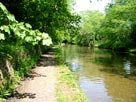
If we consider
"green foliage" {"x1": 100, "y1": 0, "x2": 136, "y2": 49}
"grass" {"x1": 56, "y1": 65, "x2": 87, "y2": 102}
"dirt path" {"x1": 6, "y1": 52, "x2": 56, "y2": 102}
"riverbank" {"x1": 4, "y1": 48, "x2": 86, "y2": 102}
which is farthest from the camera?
"green foliage" {"x1": 100, "y1": 0, "x2": 136, "y2": 49}

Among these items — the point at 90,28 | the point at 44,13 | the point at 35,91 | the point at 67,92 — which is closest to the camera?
the point at 35,91

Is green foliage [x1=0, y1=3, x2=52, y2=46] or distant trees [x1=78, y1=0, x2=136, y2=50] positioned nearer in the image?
green foliage [x1=0, y1=3, x2=52, y2=46]

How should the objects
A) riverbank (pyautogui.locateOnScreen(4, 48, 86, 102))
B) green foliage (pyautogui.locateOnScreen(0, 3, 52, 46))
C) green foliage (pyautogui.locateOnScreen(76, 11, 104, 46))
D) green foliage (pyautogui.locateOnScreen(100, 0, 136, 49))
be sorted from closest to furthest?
green foliage (pyautogui.locateOnScreen(0, 3, 52, 46)), riverbank (pyautogui.locateOnScreen(4, 48, 86, 102)), green foliage (pyautogui.locateOnScreen(100, 0, 136, 49)), green foliage (pyautogui.locateOnScreen(76, 11, 104, 46))

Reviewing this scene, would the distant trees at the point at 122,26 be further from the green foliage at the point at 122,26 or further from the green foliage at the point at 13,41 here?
the green foliage at the point at 13,41

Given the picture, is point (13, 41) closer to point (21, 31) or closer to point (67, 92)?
point (67, 92)

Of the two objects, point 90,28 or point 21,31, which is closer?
point 21,31

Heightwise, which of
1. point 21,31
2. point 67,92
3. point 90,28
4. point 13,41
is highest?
point 90,28

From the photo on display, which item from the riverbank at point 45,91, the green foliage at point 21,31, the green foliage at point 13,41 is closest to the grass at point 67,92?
the riverbank at point 45,91

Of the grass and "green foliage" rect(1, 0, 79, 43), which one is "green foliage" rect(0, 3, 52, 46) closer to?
the grass

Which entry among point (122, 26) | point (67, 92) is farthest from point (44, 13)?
point (122, 26)

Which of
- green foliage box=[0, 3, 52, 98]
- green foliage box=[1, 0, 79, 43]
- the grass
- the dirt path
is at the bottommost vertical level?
the grass

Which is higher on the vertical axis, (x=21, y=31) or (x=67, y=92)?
(x=21, y=31)

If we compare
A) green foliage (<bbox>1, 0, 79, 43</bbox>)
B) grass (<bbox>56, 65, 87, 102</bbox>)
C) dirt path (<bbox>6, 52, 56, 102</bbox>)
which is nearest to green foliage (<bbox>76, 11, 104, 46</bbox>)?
green foliage (<bbox>1, 0, 79, 43</bbox>)

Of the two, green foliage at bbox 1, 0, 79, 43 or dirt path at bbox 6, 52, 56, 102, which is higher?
green foliage at bbox 1, 0, 79, 43
